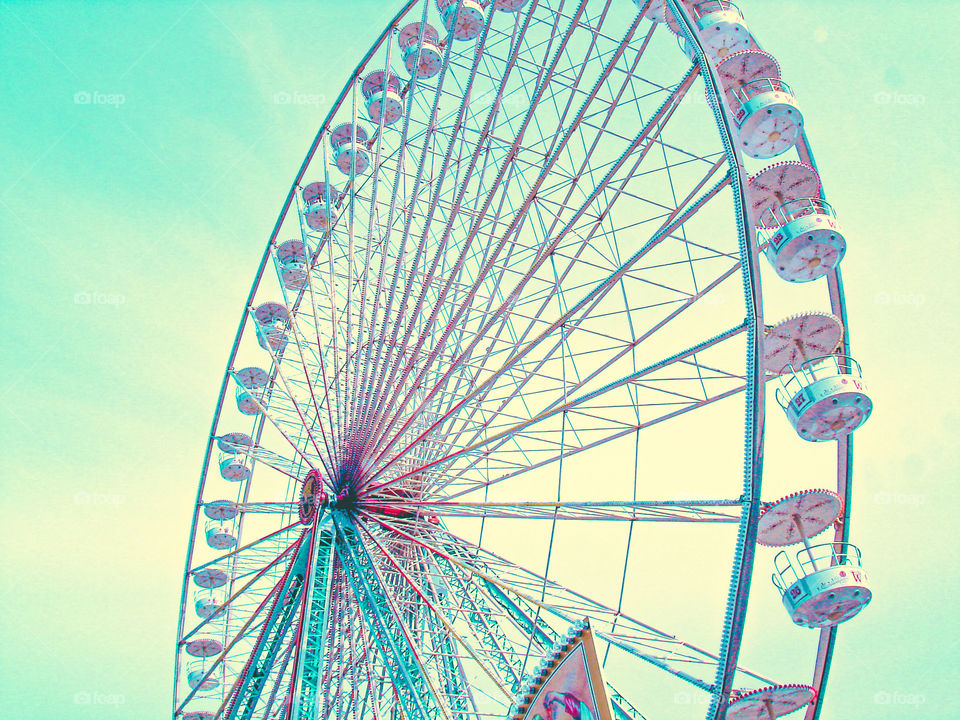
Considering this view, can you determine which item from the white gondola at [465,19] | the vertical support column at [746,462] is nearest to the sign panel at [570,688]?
the vertical support column at [746,462]

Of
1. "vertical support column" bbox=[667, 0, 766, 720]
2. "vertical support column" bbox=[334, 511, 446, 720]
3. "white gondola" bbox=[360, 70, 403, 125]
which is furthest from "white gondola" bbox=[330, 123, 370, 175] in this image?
"vertical support column" bbox=[667, 0, 766, 720]

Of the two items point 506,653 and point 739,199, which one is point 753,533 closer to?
point 739,199

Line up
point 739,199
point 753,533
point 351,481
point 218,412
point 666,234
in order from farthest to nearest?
point 218,412 < point 351,481 < point 666,234 < point 739,199 < point 753,533

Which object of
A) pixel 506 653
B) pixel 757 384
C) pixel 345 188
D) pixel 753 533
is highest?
pixel 345 188

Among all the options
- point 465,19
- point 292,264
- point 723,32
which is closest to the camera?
point 723,32

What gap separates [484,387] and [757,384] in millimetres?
5906

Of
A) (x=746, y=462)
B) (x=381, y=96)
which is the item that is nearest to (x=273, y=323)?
(x=381, y=96)

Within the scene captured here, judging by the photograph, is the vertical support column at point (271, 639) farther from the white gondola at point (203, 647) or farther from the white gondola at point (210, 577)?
the white gondola at point (210, 577)

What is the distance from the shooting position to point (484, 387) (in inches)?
558

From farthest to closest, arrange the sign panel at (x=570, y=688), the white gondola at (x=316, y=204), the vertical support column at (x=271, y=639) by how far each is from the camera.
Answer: the white gondola at (x=316, y=204) < the vertical support column at (x=271, y=639) < the sign panel at (x=570, y=688)

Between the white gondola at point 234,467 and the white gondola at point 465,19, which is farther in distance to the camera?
the white gondola at point 234,467

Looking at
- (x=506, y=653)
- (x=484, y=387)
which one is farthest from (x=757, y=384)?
(x=506, y=653)

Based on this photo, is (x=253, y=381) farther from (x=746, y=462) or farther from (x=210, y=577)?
(x=746, y=462)

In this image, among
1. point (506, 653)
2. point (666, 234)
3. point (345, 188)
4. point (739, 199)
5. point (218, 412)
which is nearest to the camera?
point (739, 199)
